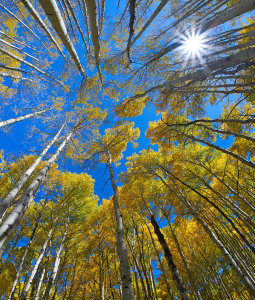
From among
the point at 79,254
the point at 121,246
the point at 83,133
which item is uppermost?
the point at 83,133

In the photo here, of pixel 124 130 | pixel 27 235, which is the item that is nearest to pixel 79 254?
pixel 27 235

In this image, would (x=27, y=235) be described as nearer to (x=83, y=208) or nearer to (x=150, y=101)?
(x=83, y=208)

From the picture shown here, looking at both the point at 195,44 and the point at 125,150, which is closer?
the point at 195,44

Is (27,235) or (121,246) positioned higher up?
(27,235)

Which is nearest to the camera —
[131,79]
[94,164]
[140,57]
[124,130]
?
[140,57]

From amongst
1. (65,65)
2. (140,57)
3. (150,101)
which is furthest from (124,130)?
(65,65)

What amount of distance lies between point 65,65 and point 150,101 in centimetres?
412

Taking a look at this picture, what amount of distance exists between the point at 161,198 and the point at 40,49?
31.1 ft

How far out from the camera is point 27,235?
780 cm

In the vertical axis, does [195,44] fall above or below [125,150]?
below

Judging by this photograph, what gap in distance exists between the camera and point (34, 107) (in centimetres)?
655

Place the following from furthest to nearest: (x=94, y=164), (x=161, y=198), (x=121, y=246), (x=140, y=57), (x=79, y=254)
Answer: (x=79, y=254), (x=161, y=198), (x=94, y=164), (x=140, y=57), (x=121, y=246)

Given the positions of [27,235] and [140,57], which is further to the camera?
[27,235]

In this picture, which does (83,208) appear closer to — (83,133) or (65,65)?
(83,133)
